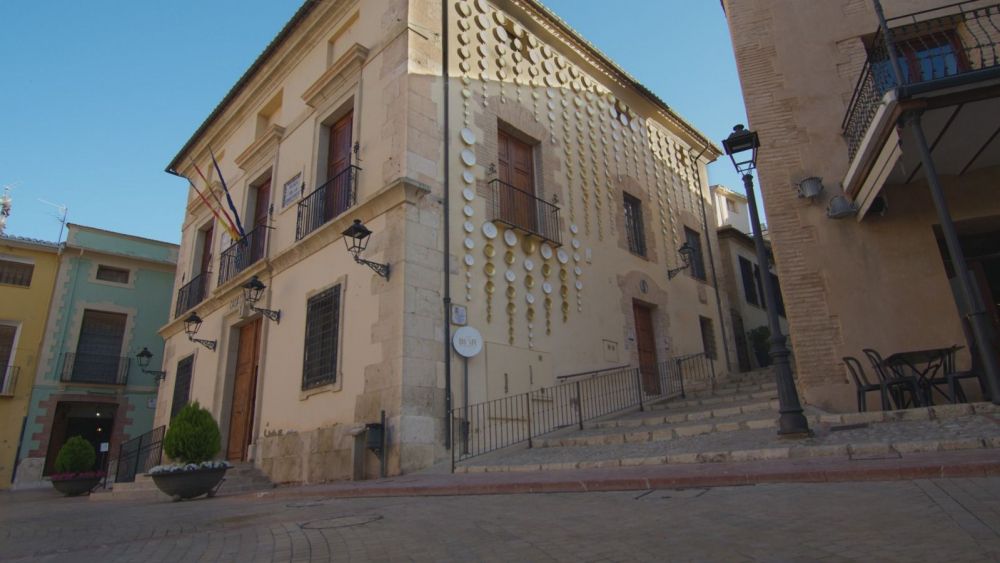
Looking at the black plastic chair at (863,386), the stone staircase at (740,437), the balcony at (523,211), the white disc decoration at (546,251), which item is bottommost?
the stone staircase at (740,437)

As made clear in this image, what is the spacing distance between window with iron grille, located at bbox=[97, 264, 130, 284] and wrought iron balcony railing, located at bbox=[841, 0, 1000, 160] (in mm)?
21910

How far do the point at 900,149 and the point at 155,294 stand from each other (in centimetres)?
2233

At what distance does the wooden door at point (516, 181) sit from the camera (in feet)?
36.0

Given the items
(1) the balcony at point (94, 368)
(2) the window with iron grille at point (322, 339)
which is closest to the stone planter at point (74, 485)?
(1) the balcony at point (94, 368)

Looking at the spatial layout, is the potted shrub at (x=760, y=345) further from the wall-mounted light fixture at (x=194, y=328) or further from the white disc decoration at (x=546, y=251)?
the wall-mounted light fixture at (x=194, y=328)

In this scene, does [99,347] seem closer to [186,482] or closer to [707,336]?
[186,482]

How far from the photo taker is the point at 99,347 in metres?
20.0

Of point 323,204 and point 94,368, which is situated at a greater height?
point 323,204

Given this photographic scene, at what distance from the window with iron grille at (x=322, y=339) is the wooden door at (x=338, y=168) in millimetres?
1630

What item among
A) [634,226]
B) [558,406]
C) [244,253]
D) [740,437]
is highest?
[634,226]

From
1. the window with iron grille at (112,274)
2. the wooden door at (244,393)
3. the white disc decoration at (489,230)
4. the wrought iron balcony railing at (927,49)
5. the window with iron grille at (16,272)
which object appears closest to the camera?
the wrought iron balcony railing at (927,49)

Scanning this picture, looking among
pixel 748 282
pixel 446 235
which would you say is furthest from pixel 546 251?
pixel 748 282

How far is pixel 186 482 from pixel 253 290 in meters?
4.86

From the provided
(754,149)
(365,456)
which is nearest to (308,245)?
(365,456)
